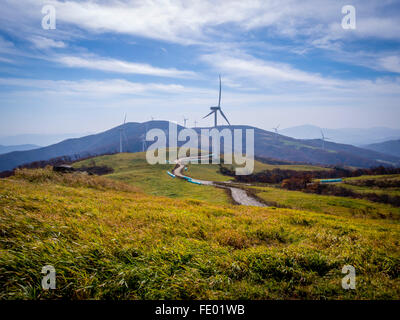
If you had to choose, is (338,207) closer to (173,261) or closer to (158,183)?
(173,261)

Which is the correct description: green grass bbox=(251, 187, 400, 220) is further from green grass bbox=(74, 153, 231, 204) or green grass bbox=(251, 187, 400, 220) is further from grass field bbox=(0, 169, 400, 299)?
grass field bbox=(0, 169, 400, 299)

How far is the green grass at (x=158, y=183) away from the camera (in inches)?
1615

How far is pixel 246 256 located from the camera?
268 inches

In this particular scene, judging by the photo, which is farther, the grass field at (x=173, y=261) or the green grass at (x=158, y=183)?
the green grass at (x=158, y=183)

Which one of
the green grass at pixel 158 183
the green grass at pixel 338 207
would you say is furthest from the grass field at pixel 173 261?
the green grass at pixel 158 183

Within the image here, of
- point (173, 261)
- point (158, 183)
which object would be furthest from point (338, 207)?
point (158, 183)

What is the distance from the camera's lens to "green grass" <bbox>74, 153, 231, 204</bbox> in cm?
4103

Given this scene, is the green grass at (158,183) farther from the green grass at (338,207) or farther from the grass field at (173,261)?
the grass field at (173,261)

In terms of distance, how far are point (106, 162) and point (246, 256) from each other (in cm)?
11032

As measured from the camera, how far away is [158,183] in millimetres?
56219

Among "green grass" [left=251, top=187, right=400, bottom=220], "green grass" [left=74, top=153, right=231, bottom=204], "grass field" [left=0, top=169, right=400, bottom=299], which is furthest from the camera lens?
"green grass" [left=74, top=153, right=231, bottom=204]

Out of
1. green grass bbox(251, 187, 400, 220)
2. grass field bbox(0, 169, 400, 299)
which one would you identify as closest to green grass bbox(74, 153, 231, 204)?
green grass bbox(251, 187, 400, 220)

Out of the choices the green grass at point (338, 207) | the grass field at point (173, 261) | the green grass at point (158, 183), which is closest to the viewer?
the grass field at point (173, 261)
